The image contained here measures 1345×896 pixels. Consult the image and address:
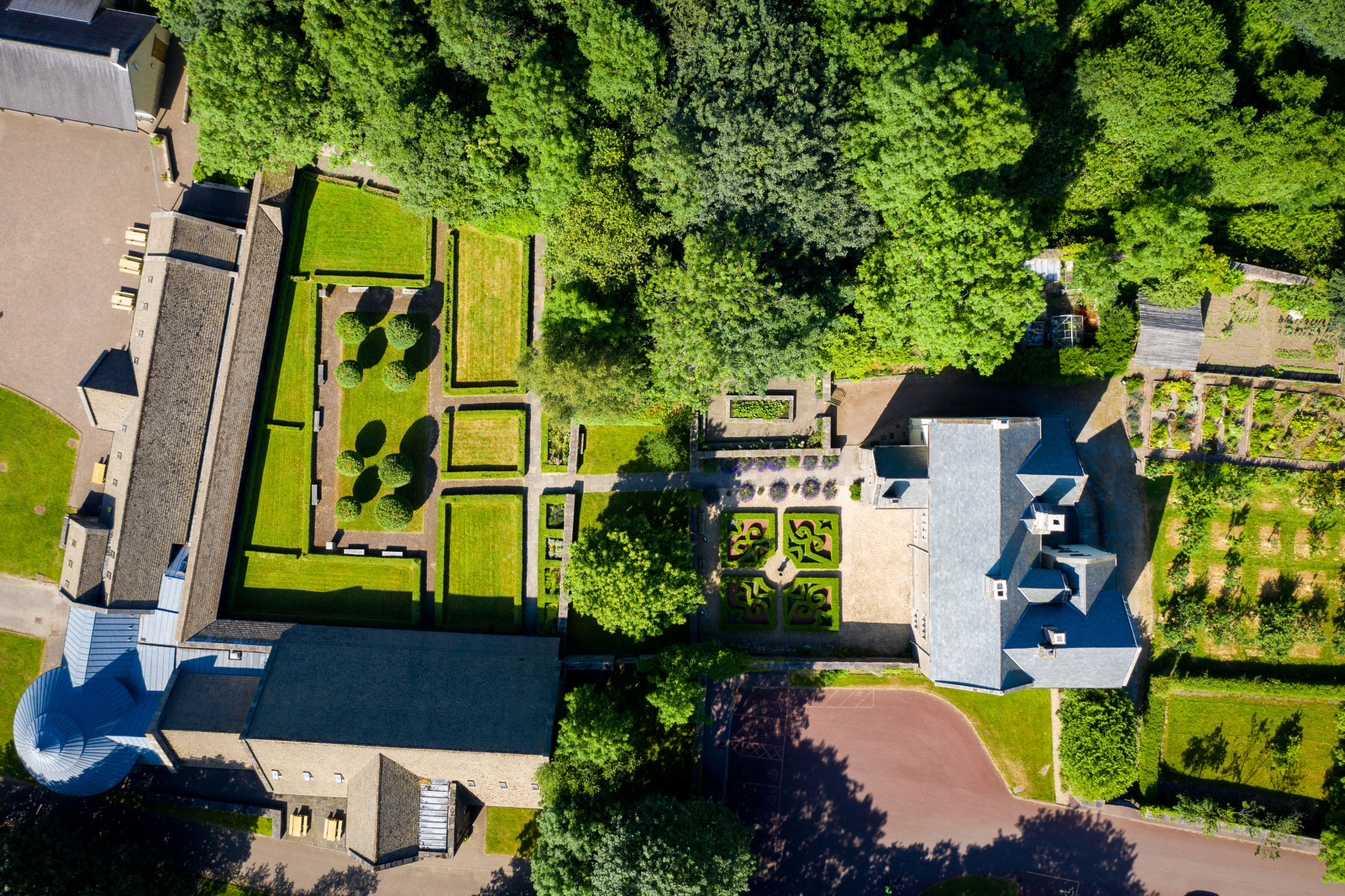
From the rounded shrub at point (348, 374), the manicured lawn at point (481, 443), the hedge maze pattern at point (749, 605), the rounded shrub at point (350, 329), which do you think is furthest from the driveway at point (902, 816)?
the rounded shrub at point (350, 329)

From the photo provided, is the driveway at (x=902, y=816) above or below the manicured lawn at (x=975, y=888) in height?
above

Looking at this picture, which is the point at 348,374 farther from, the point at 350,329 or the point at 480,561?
the point at 480,561

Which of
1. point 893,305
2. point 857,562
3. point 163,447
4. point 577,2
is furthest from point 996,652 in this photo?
point 163,447

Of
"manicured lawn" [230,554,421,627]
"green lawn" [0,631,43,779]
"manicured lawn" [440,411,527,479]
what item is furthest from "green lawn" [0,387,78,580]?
"manicured lawn" [440,411,527,479]

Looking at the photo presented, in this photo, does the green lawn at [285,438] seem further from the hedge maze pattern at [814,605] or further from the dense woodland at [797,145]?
the hedge maze pattern at [814,605]

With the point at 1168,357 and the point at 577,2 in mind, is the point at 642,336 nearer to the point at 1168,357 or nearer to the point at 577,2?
the point at 577,2
